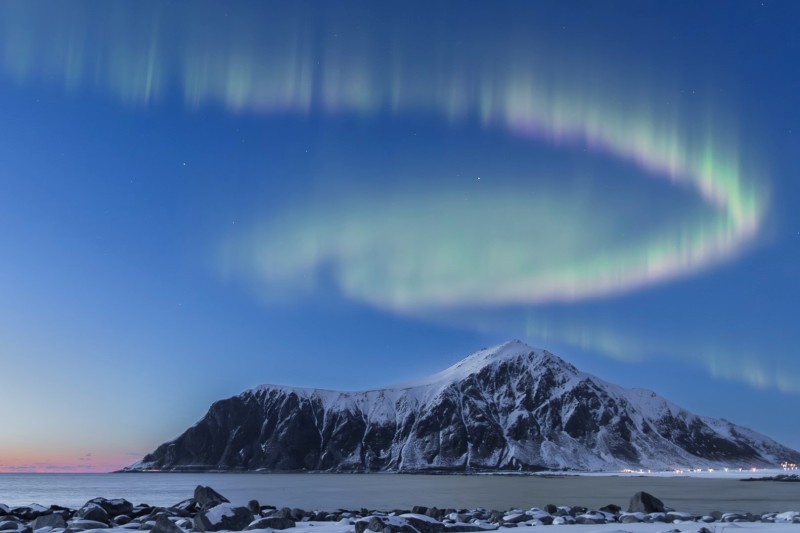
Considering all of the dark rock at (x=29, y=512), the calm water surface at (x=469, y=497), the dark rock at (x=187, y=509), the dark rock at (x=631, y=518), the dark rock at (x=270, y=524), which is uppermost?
the dark rock at (x=270, y=524)

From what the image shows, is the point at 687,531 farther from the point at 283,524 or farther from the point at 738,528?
the point at 283,524

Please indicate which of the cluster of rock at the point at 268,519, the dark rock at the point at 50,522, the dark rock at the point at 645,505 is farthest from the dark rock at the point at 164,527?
the dark rock at the point at 645,505

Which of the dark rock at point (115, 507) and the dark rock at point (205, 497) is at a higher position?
the dark rock at point (205, 497)

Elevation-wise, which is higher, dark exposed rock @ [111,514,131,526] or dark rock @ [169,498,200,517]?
dark exposed rock @ [111,514,131,526]

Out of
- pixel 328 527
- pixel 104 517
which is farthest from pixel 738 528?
pixel 104 517

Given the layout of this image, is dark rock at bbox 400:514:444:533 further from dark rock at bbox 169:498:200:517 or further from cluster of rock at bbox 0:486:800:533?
dark rock at bbox 169:498:200:517

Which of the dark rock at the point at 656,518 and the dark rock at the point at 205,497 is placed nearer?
the dark rock at the point at 656,518

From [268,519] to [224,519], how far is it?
197cm

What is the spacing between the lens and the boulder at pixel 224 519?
2984 cm

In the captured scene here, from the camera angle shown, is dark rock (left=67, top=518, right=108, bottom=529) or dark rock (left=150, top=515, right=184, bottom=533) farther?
dark rock (left=67, top=518, right=108, bottom=529)

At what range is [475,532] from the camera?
30938 mm

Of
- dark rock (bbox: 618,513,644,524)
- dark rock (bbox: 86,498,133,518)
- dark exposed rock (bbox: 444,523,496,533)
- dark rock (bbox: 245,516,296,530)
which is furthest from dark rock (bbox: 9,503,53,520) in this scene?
dark rock (bbox: 618,513,644,524)

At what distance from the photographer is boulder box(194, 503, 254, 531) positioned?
29844 mm

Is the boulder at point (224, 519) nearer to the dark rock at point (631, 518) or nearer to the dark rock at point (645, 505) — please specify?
the dark rock at point (631, 518)
